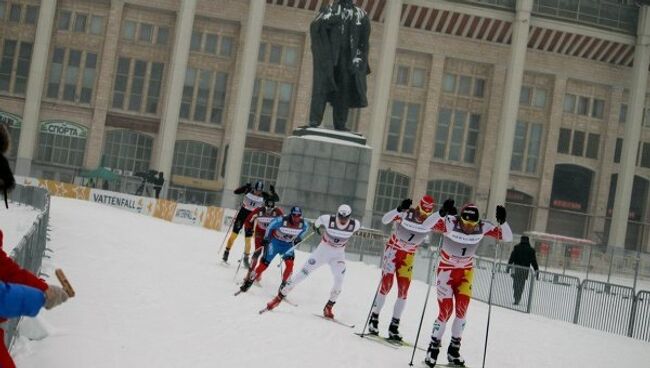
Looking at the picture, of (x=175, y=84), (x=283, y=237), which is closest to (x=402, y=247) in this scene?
(x=283, y=237)

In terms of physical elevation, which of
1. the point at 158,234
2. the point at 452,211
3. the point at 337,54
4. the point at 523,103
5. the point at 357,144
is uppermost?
the point at 523,103

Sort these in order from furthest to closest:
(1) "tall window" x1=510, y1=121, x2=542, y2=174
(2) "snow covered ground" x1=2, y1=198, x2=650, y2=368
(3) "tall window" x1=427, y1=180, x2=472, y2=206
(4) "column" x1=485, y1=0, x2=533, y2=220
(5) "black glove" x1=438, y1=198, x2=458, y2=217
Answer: (1) "tall window" x1=510, y1=121, x2=542, y2=174 → (3) "tall window" x1=427, y1=180, x2=472, y2=206 → (4) "column" x1=485, y1=0, x2=533, y2=220 → (5) "black glove" x1=438, y1=198, x2=458, y2=217 → (2) "snow covered ground" x1=2, y1=198, x2=650, y2=368

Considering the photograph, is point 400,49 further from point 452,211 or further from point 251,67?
point 452,211

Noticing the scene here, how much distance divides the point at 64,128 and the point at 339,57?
109 feet

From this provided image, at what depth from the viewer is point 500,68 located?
57.3 m

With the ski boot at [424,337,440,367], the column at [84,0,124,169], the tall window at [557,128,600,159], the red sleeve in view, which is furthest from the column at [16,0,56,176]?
the red sleeve

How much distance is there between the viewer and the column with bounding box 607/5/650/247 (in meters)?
54.9

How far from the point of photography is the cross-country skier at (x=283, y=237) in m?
14.0

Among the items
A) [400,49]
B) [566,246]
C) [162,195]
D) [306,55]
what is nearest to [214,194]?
[162,195]

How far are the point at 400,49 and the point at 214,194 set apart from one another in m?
15.9

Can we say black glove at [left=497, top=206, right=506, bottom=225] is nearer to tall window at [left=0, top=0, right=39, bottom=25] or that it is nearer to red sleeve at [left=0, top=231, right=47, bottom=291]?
red sleeve at [left=0, top=231, right=47, bottom=291]

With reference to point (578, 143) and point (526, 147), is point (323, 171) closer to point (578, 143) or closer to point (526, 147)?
point (526, 147)

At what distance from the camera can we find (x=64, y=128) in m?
53.6

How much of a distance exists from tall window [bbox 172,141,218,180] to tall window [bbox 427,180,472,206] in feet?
48.5
